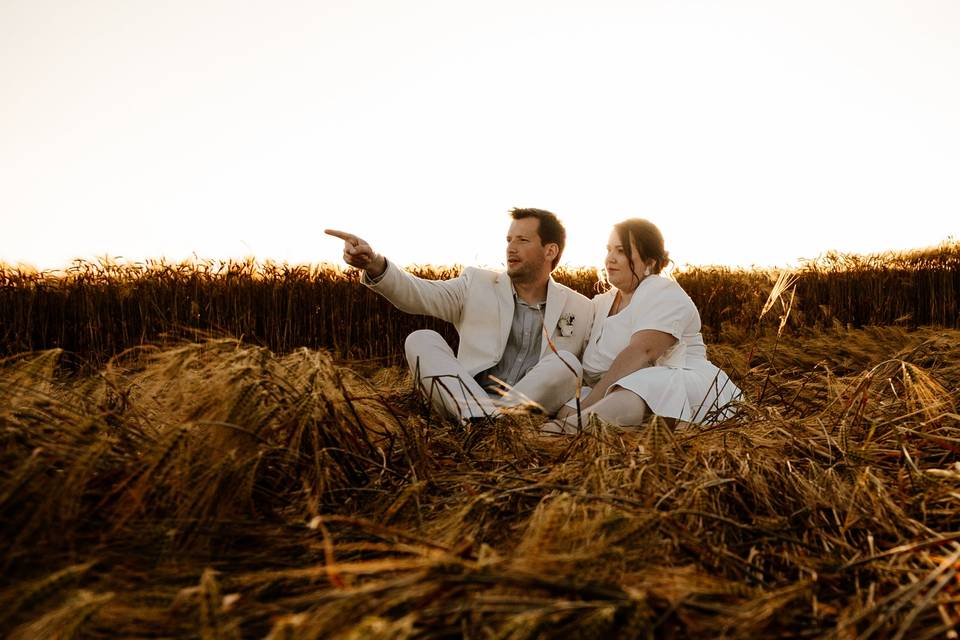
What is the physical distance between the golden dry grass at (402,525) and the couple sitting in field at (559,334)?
1.02 meters

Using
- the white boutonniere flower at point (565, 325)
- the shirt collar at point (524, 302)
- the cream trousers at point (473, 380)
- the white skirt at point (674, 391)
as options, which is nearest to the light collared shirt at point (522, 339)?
the shirt collar at point (524, 302)

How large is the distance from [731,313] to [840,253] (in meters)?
1.66

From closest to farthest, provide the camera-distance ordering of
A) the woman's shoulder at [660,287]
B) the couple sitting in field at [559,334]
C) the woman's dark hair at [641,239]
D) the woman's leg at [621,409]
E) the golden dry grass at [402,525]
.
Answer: the golden dry grass at [402,525] < the woman's leg at [621,409] < the couple sitting in field at [559,334] < the woman's shoulder at [660,287] < the woman's dark hair at [641,239]

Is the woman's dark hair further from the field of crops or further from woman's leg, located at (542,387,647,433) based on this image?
the field of crops

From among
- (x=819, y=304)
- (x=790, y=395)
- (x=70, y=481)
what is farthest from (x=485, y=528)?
(x=819, y=304)

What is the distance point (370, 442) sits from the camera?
201 centimetres

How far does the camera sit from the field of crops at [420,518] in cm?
102

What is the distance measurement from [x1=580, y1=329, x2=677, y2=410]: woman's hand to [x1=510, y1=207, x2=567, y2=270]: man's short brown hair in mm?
895

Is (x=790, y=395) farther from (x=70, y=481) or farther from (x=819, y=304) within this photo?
(x=819, y=304)

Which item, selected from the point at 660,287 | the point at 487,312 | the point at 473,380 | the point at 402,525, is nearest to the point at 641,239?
the point at 660,287

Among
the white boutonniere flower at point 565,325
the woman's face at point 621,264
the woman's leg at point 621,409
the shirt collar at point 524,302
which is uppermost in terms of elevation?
the woman's face at point 621,264

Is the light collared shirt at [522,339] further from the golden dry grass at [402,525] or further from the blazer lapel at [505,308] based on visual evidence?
the golden dry grass at [402,525]

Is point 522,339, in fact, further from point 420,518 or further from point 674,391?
point 420,518

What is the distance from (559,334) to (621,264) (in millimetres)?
568
